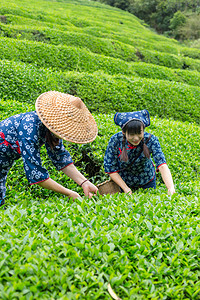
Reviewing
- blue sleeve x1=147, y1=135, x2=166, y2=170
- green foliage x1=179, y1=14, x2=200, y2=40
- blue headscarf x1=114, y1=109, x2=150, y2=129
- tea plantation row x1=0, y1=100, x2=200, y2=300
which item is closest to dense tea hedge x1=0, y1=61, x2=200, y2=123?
blue headscarf x1=114, y1=109, x2=150, y2=129

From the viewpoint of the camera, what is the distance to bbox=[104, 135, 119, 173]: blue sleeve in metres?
3.20

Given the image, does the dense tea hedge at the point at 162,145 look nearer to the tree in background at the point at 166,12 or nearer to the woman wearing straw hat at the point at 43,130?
the woman wearing straw hat at the point at 43,130

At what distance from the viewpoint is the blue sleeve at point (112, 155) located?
10.5 ft

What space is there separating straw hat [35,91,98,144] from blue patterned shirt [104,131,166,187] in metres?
0.82

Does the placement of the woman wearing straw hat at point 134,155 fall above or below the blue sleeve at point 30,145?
below

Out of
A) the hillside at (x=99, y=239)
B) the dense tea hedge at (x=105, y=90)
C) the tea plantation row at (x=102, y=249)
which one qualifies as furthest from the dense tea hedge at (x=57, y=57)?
the tea plantation row at (x=102, y=249)

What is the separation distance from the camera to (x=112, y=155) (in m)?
3.24

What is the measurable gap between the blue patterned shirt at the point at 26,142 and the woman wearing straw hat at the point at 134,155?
2.82 ft

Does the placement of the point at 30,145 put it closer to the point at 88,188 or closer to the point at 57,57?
the point at 88,188

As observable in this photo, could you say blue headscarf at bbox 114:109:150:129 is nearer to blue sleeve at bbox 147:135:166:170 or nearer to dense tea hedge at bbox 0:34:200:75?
blue sleeve at bbox 147:135:166:170

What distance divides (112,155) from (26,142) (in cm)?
123

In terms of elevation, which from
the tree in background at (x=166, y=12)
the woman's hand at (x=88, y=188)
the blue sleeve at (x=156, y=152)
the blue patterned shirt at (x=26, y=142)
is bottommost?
the woman's hand at (x=88, y=188)

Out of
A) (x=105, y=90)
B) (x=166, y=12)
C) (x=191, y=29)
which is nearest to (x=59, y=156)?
(x=105, y=90)

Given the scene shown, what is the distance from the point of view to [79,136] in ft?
7.34
